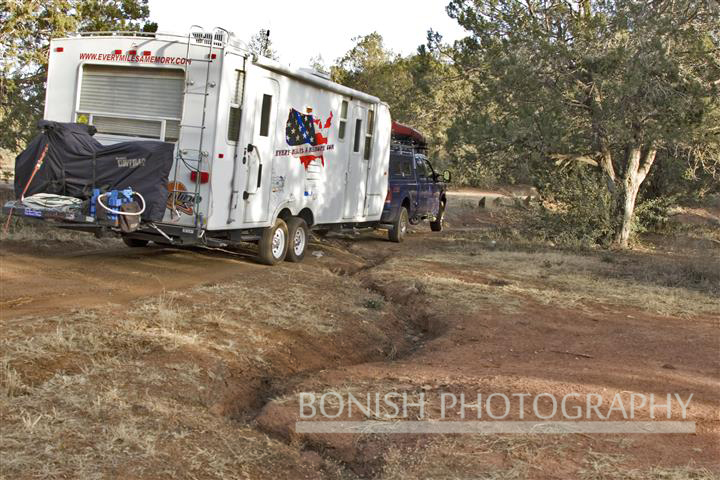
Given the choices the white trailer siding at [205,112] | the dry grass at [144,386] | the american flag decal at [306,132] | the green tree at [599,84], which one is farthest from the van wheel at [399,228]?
the dry grass at [144,386]

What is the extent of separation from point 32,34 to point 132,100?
19.4 ft

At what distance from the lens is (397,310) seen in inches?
354

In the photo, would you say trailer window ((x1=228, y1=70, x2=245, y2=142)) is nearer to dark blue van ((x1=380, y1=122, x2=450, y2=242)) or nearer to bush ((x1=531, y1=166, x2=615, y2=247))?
dark blue van ((x1=380, y1=122, x2=450, y2=242))

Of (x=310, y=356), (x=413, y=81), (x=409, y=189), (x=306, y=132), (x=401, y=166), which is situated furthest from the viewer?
(x=413, y=81)

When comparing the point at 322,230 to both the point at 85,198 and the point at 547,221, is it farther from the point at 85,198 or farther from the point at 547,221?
the point at 547,221

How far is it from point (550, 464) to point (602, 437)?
61 centimetres

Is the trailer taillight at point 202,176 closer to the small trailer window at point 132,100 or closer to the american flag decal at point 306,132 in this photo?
the small trailer window at point 132,100

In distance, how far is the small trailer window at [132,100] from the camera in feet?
30.7

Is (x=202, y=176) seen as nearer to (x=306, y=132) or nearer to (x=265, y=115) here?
(x=265, y=115)

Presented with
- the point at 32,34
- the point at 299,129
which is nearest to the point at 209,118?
the point at 299,129

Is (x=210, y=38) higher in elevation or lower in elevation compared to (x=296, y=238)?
higher

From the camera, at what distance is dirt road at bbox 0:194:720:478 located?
4195 mm

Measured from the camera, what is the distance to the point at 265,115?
10.1 m

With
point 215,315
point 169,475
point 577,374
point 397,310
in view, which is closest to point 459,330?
point 397,310
